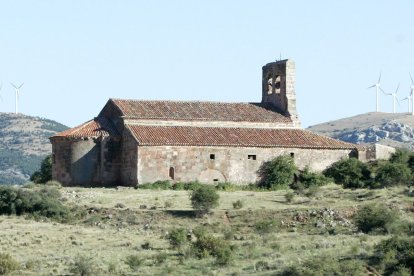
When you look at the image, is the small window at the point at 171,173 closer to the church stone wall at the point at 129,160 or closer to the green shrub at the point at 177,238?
the church stone wall at the point at 129,160

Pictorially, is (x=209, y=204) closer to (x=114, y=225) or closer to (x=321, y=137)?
(x=114, y=225)

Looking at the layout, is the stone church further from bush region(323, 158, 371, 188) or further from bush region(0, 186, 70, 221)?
bush region(0, 186, 70, 221)

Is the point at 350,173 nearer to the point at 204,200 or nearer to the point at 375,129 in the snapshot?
the point at 204,200

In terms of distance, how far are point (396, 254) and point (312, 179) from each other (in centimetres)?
2491

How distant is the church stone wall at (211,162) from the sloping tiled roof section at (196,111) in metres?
2.77

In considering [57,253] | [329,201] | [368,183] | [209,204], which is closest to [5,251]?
[57,253]

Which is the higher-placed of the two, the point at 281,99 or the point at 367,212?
the point at 281,99

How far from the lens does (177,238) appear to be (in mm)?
48906

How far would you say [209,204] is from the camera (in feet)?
187

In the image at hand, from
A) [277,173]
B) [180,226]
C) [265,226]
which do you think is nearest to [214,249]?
[265,226]

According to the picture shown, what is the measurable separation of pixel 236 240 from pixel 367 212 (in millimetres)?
5631

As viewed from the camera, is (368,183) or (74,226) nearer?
(74,226)

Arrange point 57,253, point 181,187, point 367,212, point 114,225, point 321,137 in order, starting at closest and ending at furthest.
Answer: point 57,253 < point 367,212 < point 114,225 < point 181,187 < point 321,137

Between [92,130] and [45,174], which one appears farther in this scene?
[45,174]
